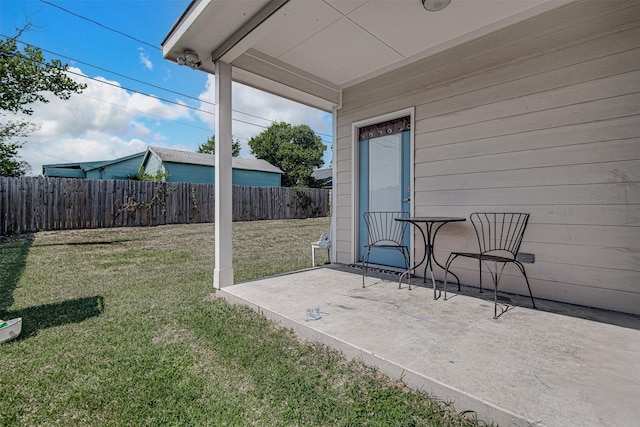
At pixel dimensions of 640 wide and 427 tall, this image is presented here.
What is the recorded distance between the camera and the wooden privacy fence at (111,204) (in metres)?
6.78

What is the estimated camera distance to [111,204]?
823 cm

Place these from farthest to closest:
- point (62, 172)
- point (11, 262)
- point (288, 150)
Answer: point (288, 150), point (62, 172), point (11, 262)

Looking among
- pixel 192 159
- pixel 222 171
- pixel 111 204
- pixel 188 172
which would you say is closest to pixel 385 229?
pixel 222 171

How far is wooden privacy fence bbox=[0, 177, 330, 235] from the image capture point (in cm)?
678

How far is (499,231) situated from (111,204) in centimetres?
955

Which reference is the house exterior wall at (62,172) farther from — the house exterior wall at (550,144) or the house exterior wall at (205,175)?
the house exterior wall at (550,144)

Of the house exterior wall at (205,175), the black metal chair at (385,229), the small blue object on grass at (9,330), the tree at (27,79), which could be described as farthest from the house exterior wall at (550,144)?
the house exterior wall at (205,175)

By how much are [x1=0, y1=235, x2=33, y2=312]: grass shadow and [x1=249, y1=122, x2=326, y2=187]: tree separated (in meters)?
21.2

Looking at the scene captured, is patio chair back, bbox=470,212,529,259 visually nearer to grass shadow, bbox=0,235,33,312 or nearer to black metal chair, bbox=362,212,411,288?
black metal chair, bbox=362,212,411,288

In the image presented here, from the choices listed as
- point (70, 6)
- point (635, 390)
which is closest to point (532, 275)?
point (635, 390)

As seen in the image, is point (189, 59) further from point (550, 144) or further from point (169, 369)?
point (550, 144)

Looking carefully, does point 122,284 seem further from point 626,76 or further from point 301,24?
point 626,76

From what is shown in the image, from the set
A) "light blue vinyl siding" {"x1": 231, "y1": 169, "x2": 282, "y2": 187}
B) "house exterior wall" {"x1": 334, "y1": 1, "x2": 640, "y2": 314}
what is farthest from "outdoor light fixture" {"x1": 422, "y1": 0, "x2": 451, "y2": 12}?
"light blue vinyl siding" {"x1": 231, "y1": 169, "x2": 282, "y2": 187}

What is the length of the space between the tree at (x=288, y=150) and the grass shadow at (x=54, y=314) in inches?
951
